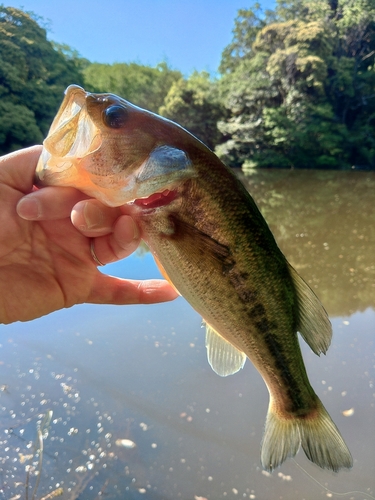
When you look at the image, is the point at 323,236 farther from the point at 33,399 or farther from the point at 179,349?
the point at 33,399

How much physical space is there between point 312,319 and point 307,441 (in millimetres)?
533

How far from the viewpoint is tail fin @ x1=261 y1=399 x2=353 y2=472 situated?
152 centimetres

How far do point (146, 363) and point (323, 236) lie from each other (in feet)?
18.9

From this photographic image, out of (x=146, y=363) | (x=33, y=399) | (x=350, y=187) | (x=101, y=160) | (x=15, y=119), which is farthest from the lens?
(x=15, y=119)

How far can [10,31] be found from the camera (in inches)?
1009

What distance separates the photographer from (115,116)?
1.33 metres

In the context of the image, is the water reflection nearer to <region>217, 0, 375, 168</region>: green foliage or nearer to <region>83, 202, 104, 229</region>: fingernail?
<region>83, 202, 104, 229</region>: fingernail

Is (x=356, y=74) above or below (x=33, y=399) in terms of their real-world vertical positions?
above

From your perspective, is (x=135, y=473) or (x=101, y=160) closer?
(x=101, y=160)

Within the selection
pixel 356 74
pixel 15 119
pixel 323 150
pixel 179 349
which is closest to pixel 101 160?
pixel 179 349

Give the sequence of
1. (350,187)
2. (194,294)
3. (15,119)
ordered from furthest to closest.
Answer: (15,119) → (350,187) → (194,294)

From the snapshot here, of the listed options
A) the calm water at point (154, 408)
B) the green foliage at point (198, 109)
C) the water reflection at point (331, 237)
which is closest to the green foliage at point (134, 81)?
the green foliage at point (198, 109)

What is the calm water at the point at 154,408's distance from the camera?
2545 mm

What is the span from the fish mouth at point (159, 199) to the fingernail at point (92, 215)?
0.16 metres
